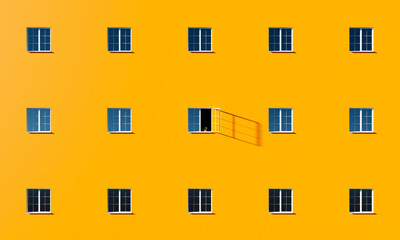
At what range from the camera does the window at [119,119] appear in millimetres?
19594

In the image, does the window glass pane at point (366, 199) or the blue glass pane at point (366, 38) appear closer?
the window glass pane at point (366, 199)

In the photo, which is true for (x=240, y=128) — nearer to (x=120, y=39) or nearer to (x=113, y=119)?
(x=113, y=119)

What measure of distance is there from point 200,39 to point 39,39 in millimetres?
7866

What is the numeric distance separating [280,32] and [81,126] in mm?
10704

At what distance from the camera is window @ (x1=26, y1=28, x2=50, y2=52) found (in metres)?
19.7

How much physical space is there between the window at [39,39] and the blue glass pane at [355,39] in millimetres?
14893

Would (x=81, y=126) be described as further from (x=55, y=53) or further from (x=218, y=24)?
(x=218, y=24)

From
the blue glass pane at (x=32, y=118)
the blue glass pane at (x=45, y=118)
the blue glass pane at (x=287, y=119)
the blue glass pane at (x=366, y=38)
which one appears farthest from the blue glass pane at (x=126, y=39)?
the blue glass pane at (x=366, y=38)

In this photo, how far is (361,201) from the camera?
19609 mm

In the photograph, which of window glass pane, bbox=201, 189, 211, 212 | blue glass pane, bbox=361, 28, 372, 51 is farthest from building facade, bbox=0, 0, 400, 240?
blue glass pane, bbox=361, 28, 372, 51

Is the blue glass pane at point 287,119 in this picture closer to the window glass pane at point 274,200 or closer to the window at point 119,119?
the window glass pane at point 274,200

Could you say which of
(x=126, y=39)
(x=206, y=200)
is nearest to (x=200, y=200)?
(x=206, y=200)

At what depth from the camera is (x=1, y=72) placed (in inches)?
763

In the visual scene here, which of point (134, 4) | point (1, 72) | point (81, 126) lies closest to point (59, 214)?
point (81, 126)
